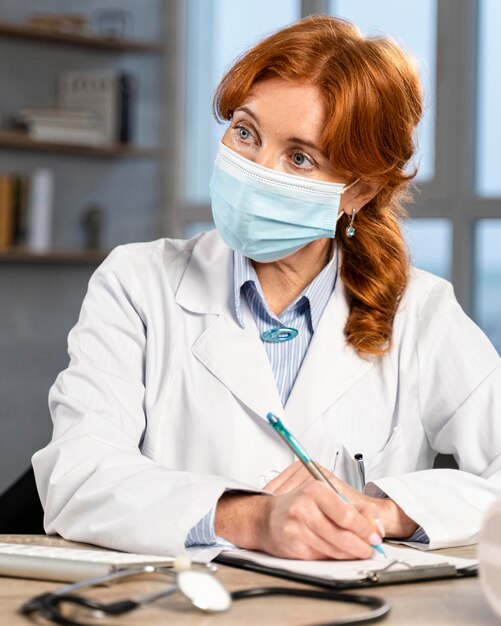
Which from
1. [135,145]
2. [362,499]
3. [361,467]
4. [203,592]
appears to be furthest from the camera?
[135,145]

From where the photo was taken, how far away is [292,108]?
1646mm

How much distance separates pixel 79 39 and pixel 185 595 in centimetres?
370

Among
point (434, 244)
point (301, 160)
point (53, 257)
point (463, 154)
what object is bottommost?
point (53, 257)

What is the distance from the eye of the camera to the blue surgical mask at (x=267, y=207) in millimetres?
1688

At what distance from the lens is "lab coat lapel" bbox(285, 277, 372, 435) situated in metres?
1.67

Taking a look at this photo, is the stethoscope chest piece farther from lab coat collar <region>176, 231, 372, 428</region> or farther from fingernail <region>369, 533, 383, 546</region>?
lab coat collar <region>176, 231, 372, 428</region>

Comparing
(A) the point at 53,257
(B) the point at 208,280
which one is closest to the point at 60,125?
(A) the point at 53,257

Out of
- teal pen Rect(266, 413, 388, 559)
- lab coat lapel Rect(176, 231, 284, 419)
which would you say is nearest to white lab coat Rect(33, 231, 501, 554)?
lab coat lapel Rect(176, 231, 284, 419)

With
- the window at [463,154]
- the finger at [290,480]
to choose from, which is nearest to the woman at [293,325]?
the finger at [290,480]

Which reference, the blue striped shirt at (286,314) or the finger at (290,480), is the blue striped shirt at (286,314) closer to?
the blue striped shirt at (286,314)

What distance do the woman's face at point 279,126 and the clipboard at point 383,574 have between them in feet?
2.43

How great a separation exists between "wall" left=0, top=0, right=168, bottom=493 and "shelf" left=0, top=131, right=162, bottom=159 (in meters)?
0.03

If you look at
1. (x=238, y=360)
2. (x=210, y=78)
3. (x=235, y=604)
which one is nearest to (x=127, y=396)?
(x=238, y=360)

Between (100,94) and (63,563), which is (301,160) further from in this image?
(100,94)
